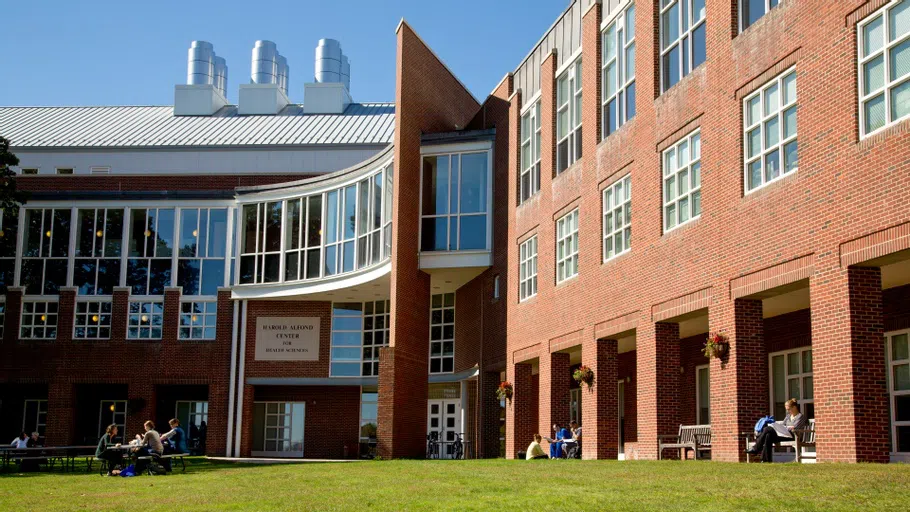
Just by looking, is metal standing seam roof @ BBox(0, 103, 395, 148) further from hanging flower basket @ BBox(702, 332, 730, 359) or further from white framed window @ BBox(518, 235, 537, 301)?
hanging flower basket @ BBox(702, 332, 730, 359)

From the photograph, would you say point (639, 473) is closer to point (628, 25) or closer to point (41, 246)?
point (628, 25)

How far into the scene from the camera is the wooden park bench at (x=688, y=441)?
20.0 m

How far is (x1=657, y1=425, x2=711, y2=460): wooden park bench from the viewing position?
65.7 feet

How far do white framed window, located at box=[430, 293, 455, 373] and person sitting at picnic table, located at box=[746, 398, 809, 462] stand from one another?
20.6 meters

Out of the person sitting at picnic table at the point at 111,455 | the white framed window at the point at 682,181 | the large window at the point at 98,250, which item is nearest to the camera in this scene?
the white framed window at the point at 682,181

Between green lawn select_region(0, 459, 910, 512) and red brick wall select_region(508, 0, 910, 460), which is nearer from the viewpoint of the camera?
green lawn select_region(0, 459, 910, 512)

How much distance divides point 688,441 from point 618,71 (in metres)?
8.76

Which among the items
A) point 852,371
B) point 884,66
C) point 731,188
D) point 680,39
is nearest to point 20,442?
point 680,39

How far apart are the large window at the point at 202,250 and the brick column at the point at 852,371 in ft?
97.4

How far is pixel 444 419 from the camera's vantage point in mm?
38531

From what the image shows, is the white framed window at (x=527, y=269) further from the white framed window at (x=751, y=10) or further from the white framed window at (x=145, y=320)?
the white framed window at (x=145, y=320)

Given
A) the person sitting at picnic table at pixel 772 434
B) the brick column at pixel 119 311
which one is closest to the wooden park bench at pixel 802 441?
the person sitting at picnic table at pixel 772 434

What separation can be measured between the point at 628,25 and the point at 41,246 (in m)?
28.0

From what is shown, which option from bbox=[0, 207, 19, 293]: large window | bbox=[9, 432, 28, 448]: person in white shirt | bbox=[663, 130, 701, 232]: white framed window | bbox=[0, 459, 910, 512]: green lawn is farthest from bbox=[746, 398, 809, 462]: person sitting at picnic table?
bbox=[0, 207, 19, 293]: large window
